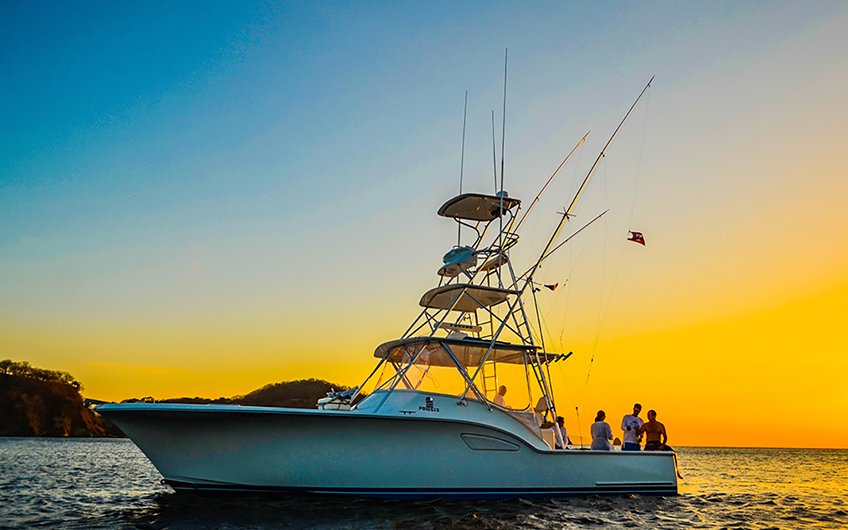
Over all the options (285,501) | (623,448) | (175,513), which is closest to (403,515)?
(285,501)

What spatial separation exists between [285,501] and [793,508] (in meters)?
13.8

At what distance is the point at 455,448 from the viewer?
1280 centimetres

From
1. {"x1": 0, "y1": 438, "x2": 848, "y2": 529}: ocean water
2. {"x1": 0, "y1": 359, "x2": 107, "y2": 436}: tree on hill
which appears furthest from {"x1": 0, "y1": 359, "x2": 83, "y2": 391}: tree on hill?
{"x1": 0, "y1": 438, "x2": 848, "y2": 529}: ocean water

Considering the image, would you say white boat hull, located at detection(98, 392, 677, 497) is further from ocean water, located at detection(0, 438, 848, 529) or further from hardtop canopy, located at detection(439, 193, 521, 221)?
hardtop canopy, located at detection(439, 193, 521, 221)

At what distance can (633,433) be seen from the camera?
15.9 meters

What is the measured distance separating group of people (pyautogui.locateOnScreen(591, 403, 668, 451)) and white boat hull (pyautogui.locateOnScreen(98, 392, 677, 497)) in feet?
11.5

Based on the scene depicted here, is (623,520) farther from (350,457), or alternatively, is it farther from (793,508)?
(793,508)

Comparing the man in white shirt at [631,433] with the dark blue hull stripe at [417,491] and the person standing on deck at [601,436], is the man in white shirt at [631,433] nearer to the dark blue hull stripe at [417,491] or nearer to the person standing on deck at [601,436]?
the person standing on deck at [601,436]

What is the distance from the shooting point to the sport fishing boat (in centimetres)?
1184

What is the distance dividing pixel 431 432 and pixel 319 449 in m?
2.26

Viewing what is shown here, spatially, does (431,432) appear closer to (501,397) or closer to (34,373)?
(501,397)

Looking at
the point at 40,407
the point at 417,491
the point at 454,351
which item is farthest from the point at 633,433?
the point at 40,407

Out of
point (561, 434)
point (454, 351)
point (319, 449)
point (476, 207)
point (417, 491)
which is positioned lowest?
point (417, 491)

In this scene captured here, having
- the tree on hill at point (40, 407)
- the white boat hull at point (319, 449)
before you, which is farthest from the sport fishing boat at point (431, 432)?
the tree on hill at point (40, 407)
